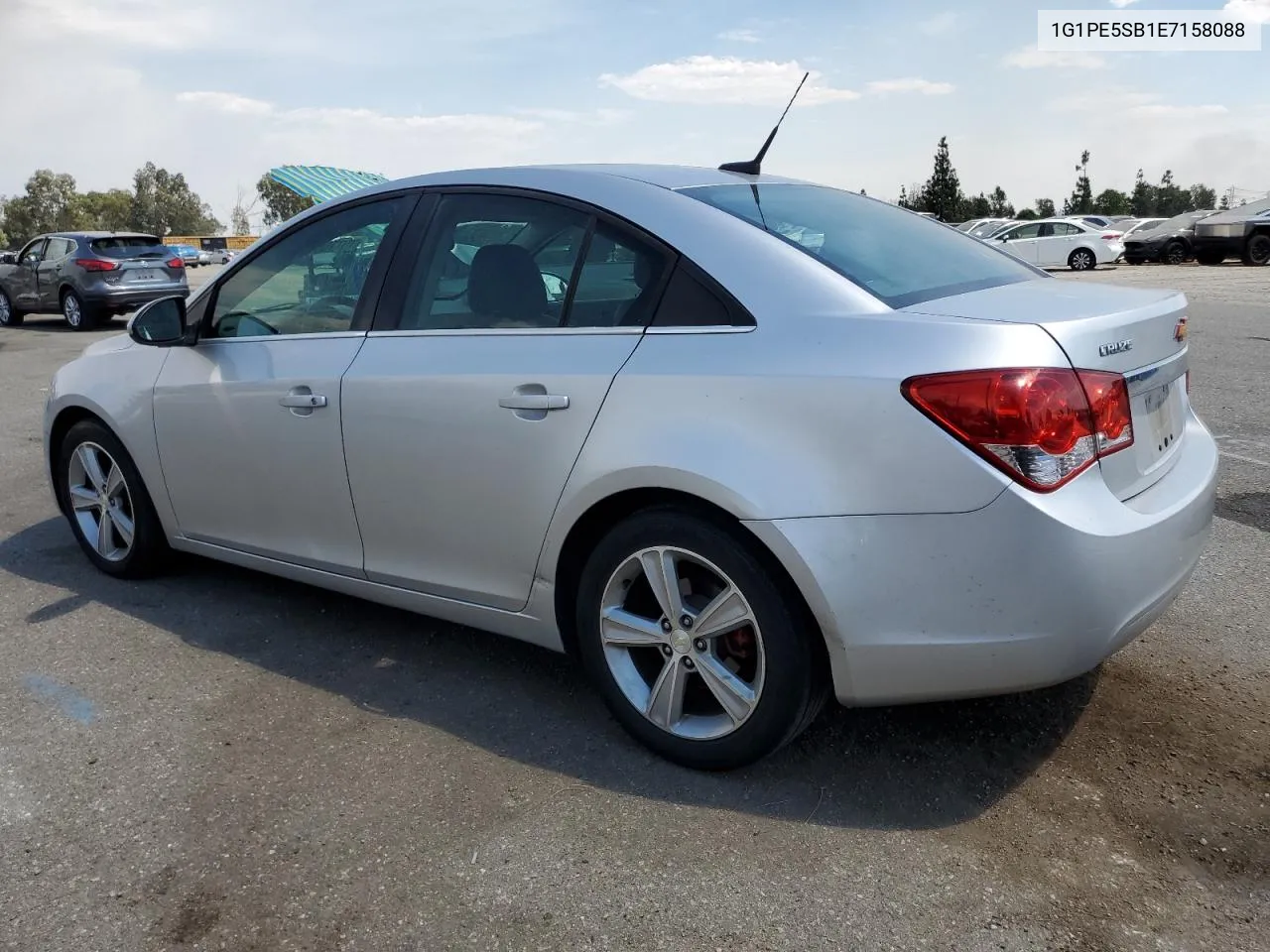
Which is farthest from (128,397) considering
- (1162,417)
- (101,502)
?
(1162,417)

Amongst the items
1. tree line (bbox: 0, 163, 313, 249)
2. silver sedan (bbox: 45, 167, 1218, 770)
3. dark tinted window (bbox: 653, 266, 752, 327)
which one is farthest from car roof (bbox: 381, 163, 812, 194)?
tree line (bbox: 0, 163, 313, 249)

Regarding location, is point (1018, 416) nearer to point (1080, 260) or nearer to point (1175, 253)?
point (1080, 260)

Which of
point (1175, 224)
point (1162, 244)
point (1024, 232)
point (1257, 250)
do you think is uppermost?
point (1024, 232)

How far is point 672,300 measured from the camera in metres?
2.94

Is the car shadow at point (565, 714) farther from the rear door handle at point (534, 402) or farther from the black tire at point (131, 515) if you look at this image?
the rear door handle at point (534, 402)

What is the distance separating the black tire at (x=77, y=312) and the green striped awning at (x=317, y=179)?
5819 millimetres

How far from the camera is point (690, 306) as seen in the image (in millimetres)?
2904

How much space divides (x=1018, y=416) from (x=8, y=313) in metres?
20.7

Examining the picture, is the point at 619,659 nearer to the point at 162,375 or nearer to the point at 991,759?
the point at 991,759

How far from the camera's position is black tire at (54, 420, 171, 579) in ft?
14.7

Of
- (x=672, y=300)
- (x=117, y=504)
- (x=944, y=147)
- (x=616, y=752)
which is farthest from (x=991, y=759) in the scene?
(x=944, y=147)

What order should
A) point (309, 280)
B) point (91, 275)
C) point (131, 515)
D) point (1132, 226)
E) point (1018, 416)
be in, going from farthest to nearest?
point (1132, 226), point (91, 275), point (131, 515), point (309, 280), point (1018, 416)

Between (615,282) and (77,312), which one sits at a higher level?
(615,282)

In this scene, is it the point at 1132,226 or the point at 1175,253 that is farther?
the point at 1132,226
